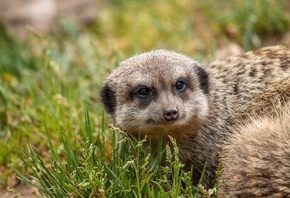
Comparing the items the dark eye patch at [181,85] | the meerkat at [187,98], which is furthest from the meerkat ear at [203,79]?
the dark eye patch at [181,85]

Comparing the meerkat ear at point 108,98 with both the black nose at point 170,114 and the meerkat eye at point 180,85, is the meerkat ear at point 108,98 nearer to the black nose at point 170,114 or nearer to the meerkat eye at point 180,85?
the meerkat eye at point 180,85

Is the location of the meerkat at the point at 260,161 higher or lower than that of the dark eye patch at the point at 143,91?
lower

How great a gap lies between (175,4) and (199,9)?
0.39 meters

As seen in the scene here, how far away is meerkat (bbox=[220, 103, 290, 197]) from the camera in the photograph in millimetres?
4027

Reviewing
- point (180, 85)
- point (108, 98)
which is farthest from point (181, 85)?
→ point (108, 98)

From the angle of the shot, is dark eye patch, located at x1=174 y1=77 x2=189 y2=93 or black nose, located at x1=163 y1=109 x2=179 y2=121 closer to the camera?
black nose, located at x1=163 y1=109 x2=179 y2=121

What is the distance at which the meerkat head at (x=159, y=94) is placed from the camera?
4809 millimetres

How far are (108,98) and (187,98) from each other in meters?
0.73

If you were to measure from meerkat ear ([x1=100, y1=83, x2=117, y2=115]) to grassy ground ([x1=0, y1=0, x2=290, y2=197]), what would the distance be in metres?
0.17

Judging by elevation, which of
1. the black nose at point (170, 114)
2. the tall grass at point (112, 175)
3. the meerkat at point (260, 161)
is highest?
the black nose at point (170, 114)

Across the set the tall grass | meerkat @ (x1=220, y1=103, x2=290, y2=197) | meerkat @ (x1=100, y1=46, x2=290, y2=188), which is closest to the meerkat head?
meerkat @ (x1=100, y1=46, x2=290, y2=188)

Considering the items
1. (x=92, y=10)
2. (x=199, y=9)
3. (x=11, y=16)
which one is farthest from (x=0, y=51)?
(x=199, y=9)

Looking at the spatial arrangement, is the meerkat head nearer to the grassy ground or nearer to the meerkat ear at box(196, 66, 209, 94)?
the meerkat ear at box(196, 66, 209, 94)

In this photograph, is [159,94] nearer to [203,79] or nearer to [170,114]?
[170,114]
